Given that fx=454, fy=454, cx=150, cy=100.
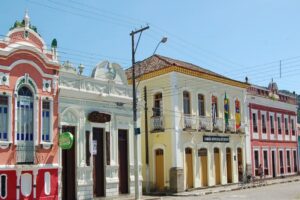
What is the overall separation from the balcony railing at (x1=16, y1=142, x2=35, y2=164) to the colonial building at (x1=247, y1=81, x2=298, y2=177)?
20.5 m

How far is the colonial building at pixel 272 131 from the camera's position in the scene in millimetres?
37219

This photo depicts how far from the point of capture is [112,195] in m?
23.4

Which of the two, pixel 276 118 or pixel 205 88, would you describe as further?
pixel 276 118

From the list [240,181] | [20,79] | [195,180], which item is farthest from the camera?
[240,181]

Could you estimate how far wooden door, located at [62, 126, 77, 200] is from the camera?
70.7 ft

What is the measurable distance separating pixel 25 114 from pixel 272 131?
26249mm

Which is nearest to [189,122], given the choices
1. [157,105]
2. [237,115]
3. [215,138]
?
[157,105]

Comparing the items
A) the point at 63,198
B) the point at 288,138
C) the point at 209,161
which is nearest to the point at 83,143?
the point at 63,198

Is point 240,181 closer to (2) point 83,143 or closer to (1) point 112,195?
(1) point 112,195

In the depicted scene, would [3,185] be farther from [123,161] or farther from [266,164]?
[266,164]

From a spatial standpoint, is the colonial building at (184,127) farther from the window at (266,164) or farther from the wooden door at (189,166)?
the window at (266,164)

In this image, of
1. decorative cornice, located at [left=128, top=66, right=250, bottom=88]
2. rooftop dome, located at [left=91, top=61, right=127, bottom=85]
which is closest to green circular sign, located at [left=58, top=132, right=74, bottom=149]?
rooftop dome, located at [left=91, top=61, right=127, bottom=85]

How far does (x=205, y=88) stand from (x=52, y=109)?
13679mm

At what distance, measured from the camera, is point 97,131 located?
23.4m
